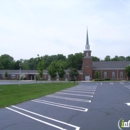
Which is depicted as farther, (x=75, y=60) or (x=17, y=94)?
(x=75, y=60)

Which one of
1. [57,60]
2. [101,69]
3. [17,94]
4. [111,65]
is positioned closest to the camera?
[17,94]

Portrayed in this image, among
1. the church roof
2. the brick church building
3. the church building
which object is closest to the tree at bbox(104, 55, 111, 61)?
the church roof

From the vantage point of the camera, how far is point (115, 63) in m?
80.5

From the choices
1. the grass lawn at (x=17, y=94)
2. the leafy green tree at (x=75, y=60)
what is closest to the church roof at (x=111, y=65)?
the leafy green tree at (x=75, y=60)

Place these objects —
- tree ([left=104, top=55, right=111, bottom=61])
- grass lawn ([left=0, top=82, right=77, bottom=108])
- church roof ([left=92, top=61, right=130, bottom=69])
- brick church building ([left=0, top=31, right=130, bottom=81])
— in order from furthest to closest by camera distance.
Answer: tree ([left=104, top=55, right=111, bottom=61])
church roof ([left=92, top=61, right=130, bottom=69])
brick church building ([left=0, top=31, right=130, bottom=81])
grass lawn ([left=0, top=82, right=77, bottom=108])

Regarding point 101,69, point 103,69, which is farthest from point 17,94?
point 103,69

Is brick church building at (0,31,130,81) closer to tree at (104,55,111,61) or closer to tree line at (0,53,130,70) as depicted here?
tree line at (0,53,130,70)

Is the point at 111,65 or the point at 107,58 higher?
the point at 107,58

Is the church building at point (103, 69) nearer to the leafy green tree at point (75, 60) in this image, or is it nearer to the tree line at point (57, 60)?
the tree line at point (57, 60)

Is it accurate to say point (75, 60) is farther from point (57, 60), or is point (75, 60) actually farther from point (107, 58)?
point (107, 58)

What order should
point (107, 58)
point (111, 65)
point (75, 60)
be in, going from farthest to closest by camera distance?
point (107, 58)
point (75, 60)
point (111, 65)

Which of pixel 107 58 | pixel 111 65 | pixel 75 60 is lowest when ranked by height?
pixel 111 65

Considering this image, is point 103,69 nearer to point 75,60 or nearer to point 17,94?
point 75,60

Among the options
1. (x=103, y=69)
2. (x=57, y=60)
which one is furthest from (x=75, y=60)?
(x=103, y=69)
